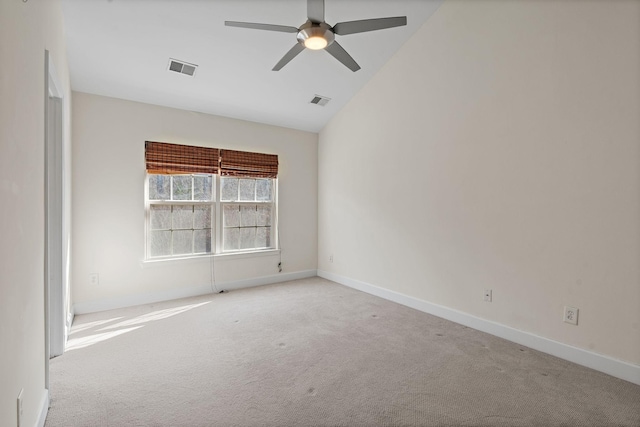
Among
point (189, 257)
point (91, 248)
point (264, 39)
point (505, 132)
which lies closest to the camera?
point (505, 132)

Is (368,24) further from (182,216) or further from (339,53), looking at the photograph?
(182,216)

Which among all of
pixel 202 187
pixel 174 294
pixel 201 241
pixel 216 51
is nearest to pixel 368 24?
pixel 216 51

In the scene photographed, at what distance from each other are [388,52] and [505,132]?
1.75m

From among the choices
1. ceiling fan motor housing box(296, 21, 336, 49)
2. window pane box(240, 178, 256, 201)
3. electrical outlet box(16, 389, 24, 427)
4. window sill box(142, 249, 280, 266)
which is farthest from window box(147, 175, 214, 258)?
electrical outlet box(16, 389, 24, 427)

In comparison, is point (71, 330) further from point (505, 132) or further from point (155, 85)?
point (505, 132)

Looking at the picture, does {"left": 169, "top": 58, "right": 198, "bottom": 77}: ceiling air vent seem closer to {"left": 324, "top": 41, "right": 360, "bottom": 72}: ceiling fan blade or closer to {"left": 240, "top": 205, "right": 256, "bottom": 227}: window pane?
{"left": 324, "top": 41, "right": 360, "bottom": 72}: ceiling fan blade

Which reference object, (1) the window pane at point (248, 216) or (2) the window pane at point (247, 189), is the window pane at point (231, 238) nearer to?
(1) the window pane at point (248, 216)

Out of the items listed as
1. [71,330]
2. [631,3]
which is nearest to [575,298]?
[631,3]

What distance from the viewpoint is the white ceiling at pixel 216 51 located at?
281 cm

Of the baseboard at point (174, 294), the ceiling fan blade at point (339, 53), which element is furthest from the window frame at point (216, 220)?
the ceiling fan blade at point (339, 53)

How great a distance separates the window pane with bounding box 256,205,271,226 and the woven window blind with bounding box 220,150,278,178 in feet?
1.62

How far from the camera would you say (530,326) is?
9.15 feet

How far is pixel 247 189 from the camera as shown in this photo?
4.78 meters

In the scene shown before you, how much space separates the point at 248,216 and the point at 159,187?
1.26 metres
